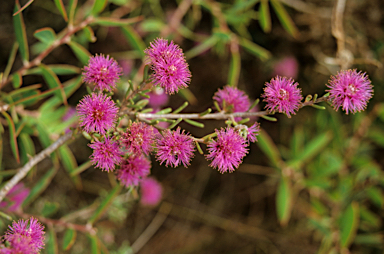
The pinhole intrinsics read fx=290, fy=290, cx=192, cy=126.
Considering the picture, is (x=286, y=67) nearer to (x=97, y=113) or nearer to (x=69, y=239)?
(x=97, y=113)

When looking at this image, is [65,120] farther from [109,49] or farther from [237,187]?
[237,187]

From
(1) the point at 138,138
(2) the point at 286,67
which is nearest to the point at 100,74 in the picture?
(1) the point at 138,138

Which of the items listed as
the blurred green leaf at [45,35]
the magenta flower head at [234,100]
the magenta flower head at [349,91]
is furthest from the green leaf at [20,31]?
the magenta flower head at [349,91]

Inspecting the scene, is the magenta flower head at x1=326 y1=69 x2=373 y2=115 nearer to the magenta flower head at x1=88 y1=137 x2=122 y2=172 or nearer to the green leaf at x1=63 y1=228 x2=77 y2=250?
the magenta flower head at x1=88 y1=137 x2=122 y2=172

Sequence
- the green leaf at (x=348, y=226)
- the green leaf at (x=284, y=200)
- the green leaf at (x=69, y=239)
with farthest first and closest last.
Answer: the green leaf at (x=284, y=200) → the green leaf at (x=348, y=226) → the green leaf at (x=69, y=239)

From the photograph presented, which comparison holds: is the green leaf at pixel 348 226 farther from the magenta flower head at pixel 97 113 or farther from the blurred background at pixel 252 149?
the magenta flower head at pixel 97 113

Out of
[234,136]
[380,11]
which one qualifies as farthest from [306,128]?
[234,136]

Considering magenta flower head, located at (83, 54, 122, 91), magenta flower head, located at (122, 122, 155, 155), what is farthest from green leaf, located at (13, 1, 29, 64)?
magenta flower head, located at (122, 122, 155, 155)
